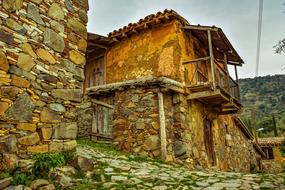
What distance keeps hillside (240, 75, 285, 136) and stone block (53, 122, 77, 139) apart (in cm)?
3026

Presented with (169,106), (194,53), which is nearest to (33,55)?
(169,106)

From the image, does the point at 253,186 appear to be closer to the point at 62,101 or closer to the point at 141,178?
the point at 141,178

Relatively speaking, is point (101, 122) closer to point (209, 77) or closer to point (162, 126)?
point (162, 126)

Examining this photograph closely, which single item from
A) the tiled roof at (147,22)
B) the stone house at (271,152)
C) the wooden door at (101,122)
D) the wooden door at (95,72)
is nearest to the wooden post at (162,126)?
the wooden door at (101,122)

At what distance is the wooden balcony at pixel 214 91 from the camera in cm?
830

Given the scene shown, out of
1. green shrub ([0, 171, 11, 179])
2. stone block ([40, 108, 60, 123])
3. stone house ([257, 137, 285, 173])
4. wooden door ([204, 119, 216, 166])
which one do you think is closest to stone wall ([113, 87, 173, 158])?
wooden door ([204, 119, 216, 166])

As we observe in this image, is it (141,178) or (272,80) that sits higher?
(272,80)

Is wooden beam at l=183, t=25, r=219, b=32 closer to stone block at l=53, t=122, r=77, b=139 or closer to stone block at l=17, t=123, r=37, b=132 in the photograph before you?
stone block at l=53, t=122, r=77, b=139

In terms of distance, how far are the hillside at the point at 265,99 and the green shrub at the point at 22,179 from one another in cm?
3112

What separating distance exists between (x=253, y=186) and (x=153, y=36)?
238 inches

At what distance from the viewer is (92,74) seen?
1121 cm

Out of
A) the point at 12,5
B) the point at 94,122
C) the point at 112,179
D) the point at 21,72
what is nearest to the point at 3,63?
the point at 21,72

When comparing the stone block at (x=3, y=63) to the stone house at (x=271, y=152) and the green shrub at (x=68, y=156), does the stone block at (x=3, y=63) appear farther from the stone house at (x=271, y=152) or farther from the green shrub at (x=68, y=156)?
the stone house at (x=271, y=152)

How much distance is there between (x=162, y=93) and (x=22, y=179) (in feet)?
15.7
